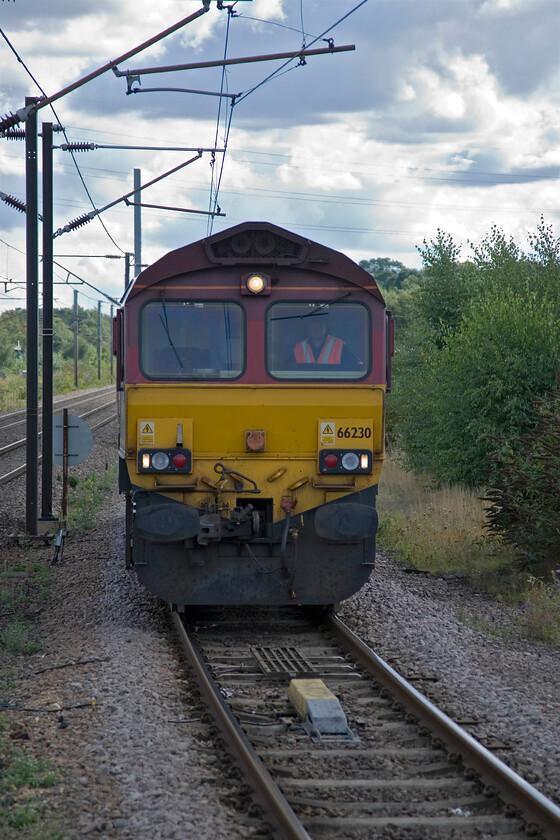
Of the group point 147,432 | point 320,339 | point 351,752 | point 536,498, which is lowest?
point 351,752

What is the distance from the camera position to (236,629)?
8719 mm

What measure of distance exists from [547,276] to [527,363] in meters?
7.86

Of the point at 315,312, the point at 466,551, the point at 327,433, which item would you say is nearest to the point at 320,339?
the point at 315,312

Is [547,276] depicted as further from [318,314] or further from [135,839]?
[135,839]

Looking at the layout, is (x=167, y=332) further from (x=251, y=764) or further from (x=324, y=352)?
(x=251, y=764)

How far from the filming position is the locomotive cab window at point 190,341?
27.3 ft

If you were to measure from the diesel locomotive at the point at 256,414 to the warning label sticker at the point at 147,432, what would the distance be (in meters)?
0.01

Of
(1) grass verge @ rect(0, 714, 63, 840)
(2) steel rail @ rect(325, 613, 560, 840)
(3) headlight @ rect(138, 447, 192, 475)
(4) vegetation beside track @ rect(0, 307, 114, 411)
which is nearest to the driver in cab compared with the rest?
(3) headlight @ rect(138, 447, 192, 475)

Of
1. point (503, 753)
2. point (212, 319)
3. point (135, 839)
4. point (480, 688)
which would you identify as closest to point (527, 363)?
point (212, 319)

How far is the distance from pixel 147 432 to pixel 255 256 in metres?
1.79

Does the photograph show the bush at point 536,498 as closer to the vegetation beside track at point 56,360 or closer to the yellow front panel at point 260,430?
the yellow front panel at point 260,430

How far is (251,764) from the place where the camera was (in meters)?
5.05

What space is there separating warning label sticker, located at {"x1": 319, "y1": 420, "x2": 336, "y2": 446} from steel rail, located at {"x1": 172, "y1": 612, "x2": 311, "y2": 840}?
2121 millimetres

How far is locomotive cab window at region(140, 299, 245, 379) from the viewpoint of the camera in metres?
8.34
